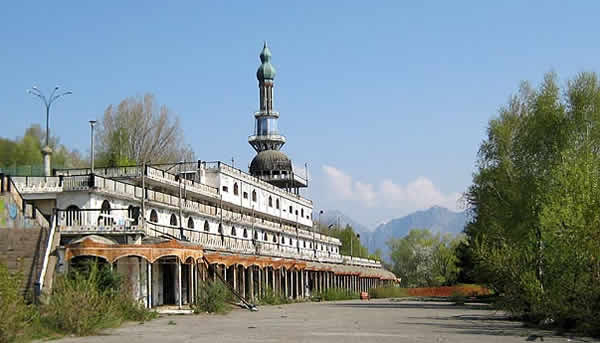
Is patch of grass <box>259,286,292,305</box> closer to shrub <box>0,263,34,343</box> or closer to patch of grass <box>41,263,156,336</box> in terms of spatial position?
patch of grass <box>41,263,156,336</box>

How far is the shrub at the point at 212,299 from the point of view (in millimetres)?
38625

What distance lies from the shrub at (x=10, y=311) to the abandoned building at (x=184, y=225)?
8004 millimetres

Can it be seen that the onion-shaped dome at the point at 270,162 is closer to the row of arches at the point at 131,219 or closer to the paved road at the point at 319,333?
the row of arches at the point at 131,219

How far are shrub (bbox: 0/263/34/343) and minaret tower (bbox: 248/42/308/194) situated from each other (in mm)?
71655

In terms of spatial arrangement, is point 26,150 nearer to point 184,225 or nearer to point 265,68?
point 184,225

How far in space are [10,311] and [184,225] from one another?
113 ft

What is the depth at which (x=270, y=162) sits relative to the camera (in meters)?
93.9

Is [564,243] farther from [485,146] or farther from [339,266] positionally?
[339,266]

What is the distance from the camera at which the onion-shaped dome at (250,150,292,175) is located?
93.4m

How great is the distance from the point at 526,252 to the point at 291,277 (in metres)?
41.7

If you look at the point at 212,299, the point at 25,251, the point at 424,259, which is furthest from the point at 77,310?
the point at 424,259

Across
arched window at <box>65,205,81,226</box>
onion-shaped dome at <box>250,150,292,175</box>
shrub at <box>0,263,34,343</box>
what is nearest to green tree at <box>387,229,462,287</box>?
onion-shaped dome at <box>250,150,292,175</box>

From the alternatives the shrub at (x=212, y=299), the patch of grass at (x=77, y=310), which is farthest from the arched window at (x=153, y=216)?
the patch of grass at (x=77, y=310)

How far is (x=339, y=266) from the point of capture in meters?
83.3
